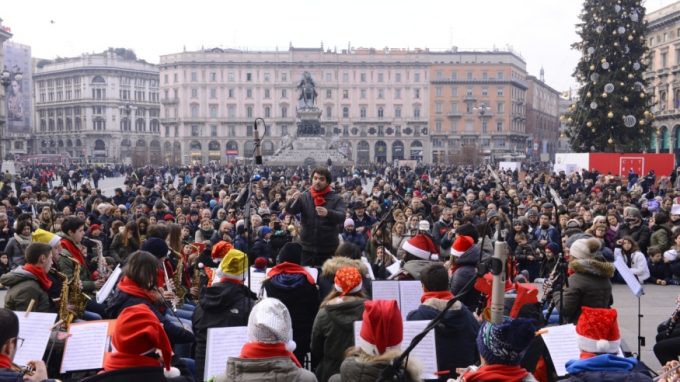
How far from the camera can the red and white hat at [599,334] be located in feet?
14.7

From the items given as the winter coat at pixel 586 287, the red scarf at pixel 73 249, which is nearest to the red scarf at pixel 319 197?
the red scarf at pixel 73 249

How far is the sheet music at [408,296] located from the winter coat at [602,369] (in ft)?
8.93

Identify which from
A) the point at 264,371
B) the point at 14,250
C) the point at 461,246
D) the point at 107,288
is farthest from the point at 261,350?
the point at 14,250

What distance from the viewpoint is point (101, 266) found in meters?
9.23

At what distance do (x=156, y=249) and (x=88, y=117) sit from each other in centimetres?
12487

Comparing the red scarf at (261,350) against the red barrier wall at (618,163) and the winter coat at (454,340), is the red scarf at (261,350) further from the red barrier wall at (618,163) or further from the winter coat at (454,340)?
the red barrier wall at (618,163)

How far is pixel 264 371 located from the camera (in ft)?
14.0

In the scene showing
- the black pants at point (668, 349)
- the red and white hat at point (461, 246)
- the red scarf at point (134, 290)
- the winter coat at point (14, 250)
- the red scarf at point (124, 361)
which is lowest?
the black pants at point (668, 349)

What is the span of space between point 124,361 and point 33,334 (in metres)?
1.47

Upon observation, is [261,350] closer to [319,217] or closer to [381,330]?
[381,330]

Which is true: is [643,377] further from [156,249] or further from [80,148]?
[80,148]

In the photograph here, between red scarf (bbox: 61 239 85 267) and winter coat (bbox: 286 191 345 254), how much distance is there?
259 cm

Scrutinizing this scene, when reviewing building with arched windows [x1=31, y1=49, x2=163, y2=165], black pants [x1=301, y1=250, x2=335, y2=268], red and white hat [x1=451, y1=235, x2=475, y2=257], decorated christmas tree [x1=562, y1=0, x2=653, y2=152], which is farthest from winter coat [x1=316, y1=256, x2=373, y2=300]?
building with arched windows [x1=31, y1=49, x2=163, y2=165]

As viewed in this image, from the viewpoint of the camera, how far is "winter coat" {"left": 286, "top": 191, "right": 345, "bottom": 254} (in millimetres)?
8992
